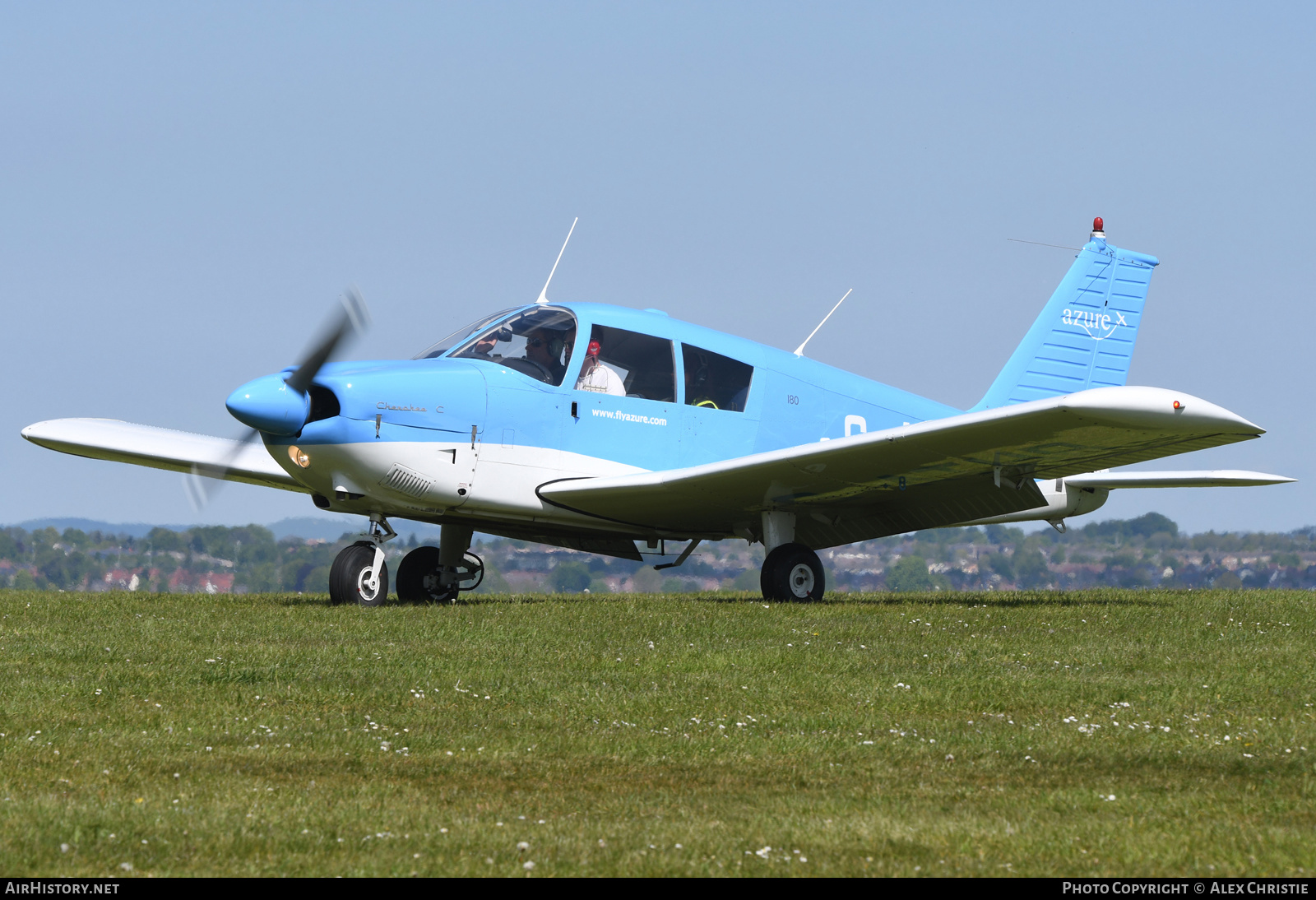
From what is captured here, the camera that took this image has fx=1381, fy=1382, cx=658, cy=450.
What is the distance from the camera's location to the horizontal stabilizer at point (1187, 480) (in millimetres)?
16781

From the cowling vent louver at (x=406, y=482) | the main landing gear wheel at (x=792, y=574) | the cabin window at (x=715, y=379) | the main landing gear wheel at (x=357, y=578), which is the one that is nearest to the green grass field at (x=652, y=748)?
the main landing gear wheel at (x=357, y=578)

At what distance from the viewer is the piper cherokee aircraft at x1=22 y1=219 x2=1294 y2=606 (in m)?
12.0

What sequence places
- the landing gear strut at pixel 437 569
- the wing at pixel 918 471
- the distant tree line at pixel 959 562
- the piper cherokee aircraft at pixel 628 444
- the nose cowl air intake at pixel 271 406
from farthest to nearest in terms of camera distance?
the distant tree line at pixel 959 562, the landing gear strut at pixel 437 569, the piper cherokee aircraft at pixel 628 444, the nose cowl air intake at pixel 271 406, the wing at pixel 918 471

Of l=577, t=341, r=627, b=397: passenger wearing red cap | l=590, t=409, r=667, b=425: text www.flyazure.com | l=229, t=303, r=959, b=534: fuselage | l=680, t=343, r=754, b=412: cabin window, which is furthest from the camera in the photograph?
l=680, t=343, r=754, b=412: cabin window

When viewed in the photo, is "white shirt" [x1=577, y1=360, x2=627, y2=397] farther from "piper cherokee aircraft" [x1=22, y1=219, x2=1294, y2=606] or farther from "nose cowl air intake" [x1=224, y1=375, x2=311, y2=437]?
"nose cowl air intake" [x1=224, y1=375, x2=311, y2=437]

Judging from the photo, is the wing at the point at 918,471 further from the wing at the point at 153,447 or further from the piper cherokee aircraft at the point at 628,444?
the wing at the point at 153,447

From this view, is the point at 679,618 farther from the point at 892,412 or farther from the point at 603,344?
the point at 892,412

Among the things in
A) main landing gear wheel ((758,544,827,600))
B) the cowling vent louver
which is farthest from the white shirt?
main landing gear wheel ((758,544,827,600))

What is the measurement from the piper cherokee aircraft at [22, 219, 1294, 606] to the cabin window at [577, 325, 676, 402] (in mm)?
18

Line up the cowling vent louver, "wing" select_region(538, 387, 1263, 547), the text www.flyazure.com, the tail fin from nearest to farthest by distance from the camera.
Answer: "wing" select_region(538, 387, 1263, 547) < the cowling vent louver < the text www.flyazure.com < the tail fin

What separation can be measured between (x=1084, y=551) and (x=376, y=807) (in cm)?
6465

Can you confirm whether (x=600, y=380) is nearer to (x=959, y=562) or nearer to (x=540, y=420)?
(x=540, y=420)

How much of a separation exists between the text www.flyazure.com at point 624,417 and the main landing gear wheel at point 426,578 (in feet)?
7.18
